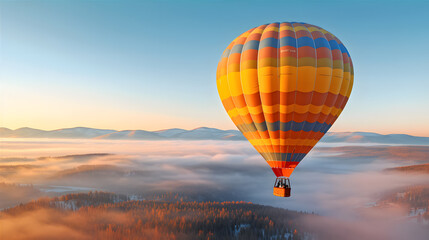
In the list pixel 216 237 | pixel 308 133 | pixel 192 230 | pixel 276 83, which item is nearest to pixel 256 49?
pixel 276 83

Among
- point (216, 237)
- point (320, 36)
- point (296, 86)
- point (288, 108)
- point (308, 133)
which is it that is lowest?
point (216, 237)

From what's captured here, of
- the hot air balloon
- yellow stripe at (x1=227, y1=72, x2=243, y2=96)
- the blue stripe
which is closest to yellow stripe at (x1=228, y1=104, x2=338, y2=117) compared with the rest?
the hot air balloon

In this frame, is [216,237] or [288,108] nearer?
[288,108]

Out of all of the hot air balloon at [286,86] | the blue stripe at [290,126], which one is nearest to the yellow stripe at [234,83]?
the hot air balloon at [286,86]

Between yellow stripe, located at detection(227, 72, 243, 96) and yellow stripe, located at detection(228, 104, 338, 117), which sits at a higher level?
yellow stripe, located at detection(227, 72, 243, 96)

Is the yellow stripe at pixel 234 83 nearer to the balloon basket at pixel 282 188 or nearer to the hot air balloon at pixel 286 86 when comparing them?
the hot air balloon at pixel 286 86

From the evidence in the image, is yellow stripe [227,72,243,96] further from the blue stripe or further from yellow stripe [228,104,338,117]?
the blue stripe

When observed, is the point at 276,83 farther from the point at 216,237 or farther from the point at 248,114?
the point at 216,237

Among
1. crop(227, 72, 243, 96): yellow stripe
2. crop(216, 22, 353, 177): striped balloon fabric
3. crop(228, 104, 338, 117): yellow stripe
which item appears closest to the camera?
crop(216, 22, 353, 177): striped balloon fabric
